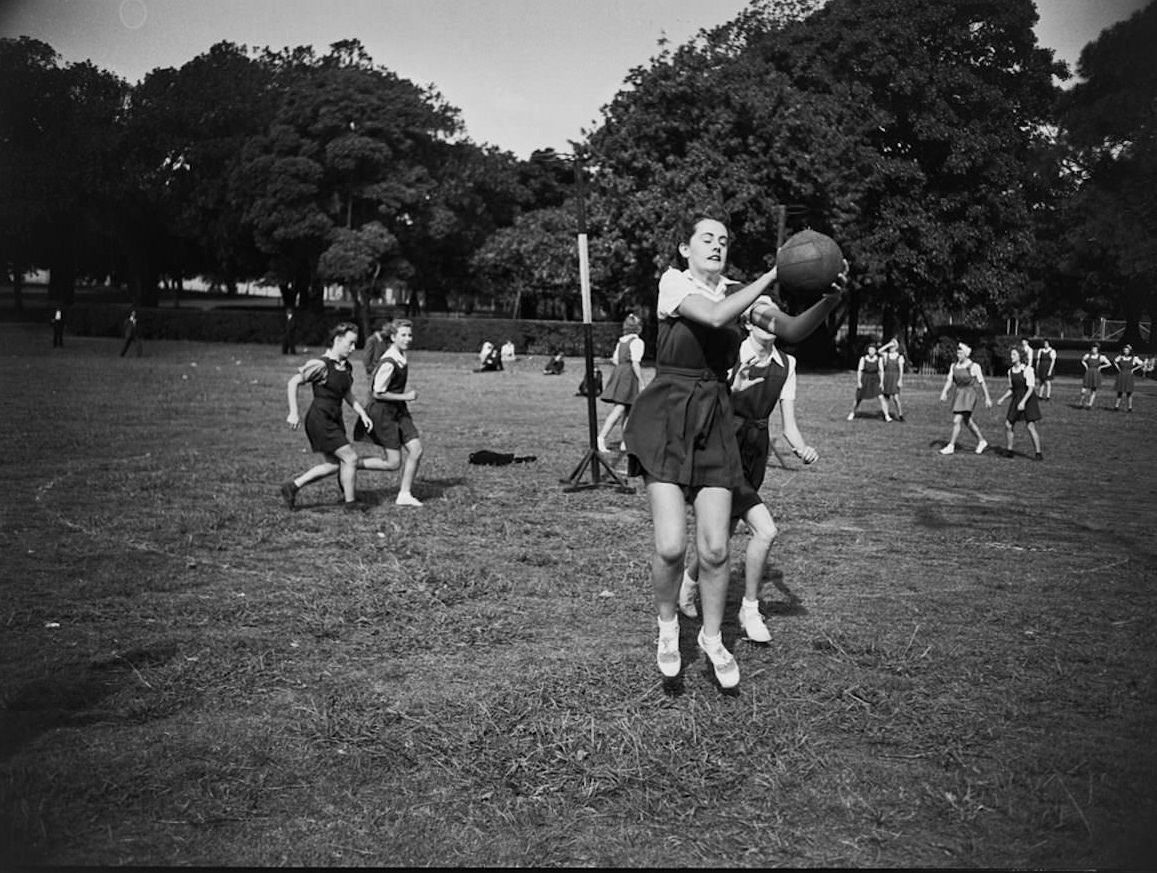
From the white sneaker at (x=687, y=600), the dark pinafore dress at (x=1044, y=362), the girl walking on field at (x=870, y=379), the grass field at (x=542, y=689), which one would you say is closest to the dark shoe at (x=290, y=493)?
the grass field at (x=542, y=689)

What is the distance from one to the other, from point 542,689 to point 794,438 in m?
2.78

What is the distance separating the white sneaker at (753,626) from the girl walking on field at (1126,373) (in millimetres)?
17232

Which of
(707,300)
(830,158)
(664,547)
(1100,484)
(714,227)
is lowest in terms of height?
(1100,484)

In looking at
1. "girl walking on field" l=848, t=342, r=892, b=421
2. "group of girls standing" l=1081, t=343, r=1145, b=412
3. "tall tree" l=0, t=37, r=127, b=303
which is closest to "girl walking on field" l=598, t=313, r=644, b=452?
"tall tree" l=0, t=37, r=127, b=303

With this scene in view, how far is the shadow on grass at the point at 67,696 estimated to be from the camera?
178 inches

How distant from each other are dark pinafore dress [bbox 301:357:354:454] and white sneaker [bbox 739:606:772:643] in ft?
18.0

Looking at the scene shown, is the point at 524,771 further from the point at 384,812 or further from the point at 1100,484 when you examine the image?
the point at 1100,484

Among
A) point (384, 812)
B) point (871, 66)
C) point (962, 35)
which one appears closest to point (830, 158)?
point (871, 66)

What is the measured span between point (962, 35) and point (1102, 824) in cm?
1766

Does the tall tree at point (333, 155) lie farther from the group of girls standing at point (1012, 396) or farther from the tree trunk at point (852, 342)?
the group of girls standing at point (1012, 396)

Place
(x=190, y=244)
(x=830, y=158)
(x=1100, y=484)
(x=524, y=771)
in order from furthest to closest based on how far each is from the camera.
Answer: (x=190, y=244) < (x=830, y=158) < (x=1100, y=484) < (x=524, y=771)

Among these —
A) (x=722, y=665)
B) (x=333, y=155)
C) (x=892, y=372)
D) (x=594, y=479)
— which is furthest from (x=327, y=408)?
(x=333, y=155)

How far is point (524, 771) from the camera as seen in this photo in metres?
4.20

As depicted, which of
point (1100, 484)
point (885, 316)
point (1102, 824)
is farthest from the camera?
point (885, 316)
